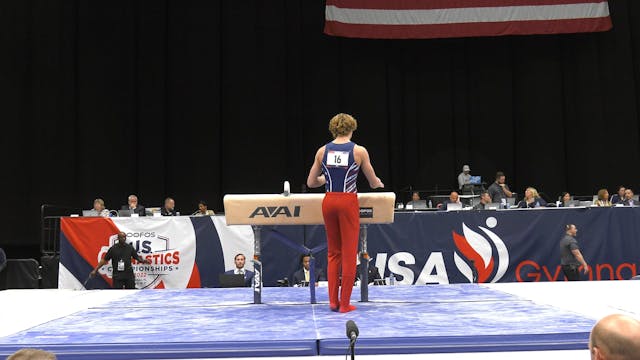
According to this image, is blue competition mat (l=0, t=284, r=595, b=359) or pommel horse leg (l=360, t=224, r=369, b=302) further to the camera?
pommel horse leg (l=360, t=224, r=369, b=302)

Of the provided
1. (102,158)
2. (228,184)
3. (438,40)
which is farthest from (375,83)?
(102,158)

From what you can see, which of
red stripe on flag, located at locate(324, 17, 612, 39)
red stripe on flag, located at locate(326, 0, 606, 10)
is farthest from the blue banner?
red stripe on flag, located at locate(326, 0, 606, 10)

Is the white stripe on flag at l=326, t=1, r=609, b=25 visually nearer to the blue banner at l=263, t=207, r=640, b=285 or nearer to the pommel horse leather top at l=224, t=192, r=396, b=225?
the blue banner at l=263, t=207, r=640, b=285

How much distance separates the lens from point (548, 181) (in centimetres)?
1634

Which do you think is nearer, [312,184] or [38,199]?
[312,184]

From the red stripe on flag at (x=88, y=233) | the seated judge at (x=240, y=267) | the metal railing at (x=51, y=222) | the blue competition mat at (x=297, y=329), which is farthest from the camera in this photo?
the metal railing at (x=51, y=222)

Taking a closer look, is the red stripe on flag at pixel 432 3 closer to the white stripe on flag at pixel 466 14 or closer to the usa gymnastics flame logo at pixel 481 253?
the white stripe on flag at pixel 466 14

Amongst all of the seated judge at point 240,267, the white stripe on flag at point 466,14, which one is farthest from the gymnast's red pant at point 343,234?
the white stripe on flag at point 466,14

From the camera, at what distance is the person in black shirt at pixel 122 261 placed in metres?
9.95

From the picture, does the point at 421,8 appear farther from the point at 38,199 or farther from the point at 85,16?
the point at 38,199

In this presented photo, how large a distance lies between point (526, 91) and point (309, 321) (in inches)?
562

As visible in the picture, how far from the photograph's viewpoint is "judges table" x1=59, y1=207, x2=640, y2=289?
9.91m

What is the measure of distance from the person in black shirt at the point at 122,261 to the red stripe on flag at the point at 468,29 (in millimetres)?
7863

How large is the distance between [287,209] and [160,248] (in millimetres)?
5794
